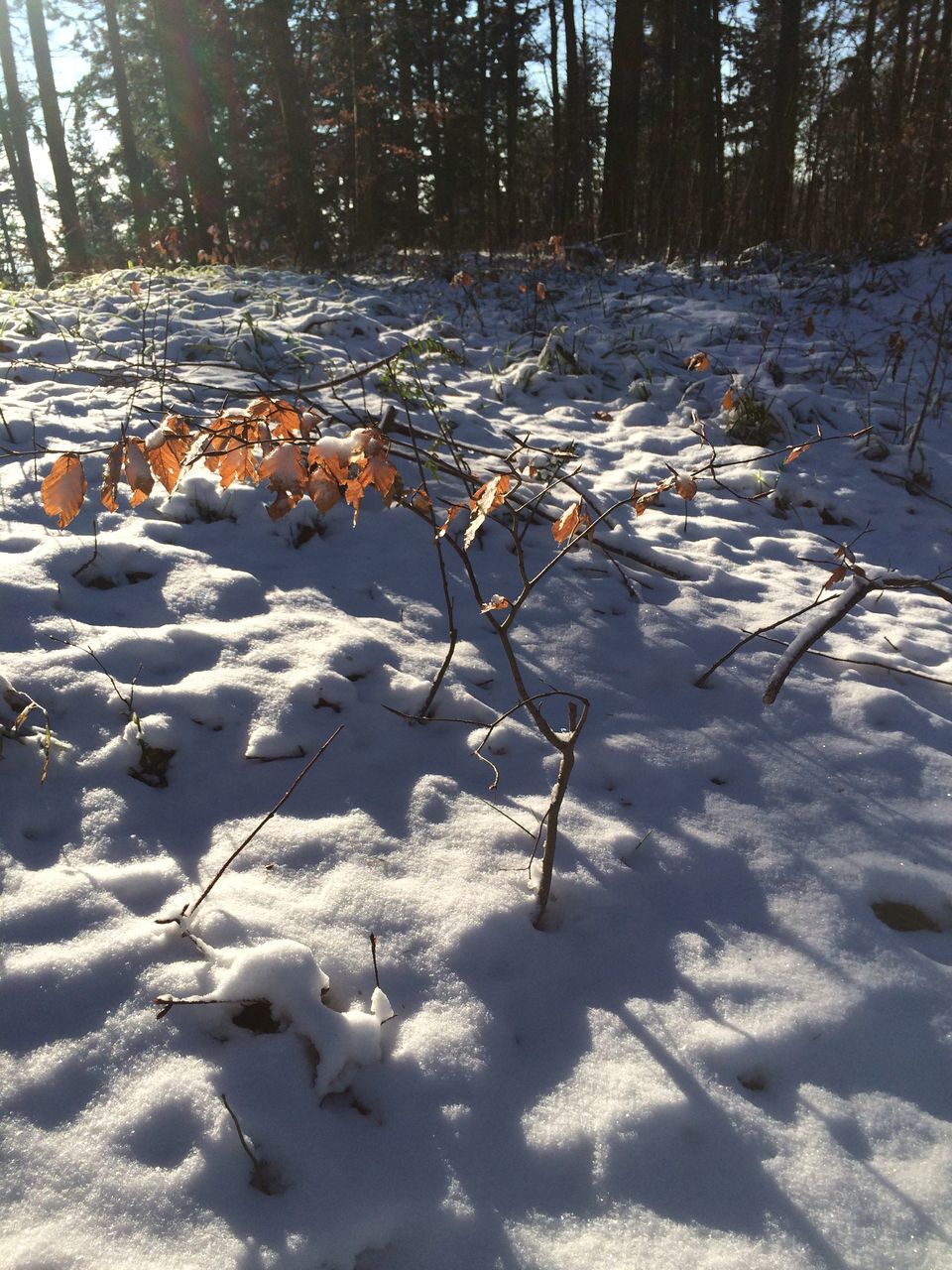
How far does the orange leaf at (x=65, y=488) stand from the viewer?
1.22m

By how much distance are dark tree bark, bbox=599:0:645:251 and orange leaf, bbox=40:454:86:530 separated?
380 inches

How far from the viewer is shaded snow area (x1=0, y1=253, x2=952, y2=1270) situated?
40.8 inches

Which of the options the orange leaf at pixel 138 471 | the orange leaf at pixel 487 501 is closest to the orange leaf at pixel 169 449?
the orange leaf at pixel 138 471

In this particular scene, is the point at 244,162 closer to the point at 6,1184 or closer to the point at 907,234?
the point at 907,234

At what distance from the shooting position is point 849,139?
34.0 ft

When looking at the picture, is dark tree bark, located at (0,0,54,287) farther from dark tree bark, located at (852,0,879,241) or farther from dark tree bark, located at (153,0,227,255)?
dark tree bark, located at (852,0,879,241)

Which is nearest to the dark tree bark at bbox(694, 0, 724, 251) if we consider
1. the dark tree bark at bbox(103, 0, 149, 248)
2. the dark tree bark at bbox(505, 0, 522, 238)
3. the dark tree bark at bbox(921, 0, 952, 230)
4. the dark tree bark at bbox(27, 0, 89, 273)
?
the dark tree bark at bbox(921, 0, 952, 230)

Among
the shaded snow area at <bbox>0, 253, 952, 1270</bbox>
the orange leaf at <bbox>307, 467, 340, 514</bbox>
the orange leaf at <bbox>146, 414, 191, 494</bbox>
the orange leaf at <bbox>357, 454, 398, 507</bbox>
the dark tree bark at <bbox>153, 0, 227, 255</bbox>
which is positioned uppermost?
the dark tree bark at <bbox>153, 0, 227, 255</bbox>

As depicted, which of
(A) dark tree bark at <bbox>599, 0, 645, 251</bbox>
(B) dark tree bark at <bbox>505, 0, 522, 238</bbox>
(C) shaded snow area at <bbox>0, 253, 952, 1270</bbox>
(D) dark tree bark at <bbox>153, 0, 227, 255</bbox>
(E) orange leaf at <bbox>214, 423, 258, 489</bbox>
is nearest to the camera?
(C) shaded snow area at <bbox>0, 253, 952, 1270</bbox>

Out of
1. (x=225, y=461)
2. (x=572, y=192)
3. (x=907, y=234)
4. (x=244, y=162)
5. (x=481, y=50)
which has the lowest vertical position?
(x=225, y=461)

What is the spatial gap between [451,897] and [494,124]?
65.4 ft

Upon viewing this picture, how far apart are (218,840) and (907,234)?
33.7ft

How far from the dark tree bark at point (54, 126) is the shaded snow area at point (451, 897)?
13.7 metres

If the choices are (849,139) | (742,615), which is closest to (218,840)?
(742,615)
